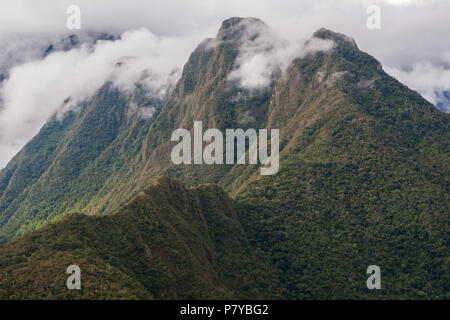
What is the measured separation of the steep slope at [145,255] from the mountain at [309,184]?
36 centimetres

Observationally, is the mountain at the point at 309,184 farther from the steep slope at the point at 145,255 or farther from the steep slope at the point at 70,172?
the steep slope at the point at 70,172

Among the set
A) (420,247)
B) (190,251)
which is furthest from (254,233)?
(420,247)

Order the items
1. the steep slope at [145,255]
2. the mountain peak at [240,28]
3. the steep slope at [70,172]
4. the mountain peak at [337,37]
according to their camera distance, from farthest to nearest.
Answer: the steep slope at [70,172], the mountain peak at [240,28], the mountain peak at [337,37], the steep slope at [145,255]

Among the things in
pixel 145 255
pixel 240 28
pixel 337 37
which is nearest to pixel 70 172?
pixel 240 28

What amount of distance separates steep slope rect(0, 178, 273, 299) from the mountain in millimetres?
362

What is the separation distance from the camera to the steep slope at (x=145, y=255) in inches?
1859

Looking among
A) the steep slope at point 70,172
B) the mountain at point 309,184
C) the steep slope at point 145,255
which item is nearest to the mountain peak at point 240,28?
the mountain at point 309,184

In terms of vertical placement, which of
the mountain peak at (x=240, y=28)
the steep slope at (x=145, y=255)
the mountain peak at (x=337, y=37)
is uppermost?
the mountain peak at (x=240, y=28)

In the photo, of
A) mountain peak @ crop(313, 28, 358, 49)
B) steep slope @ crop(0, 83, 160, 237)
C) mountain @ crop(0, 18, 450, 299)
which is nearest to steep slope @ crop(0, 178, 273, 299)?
mountain @ crop(0, 18, 450, 299)

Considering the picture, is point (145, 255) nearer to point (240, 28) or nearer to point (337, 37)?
point (337, 37)

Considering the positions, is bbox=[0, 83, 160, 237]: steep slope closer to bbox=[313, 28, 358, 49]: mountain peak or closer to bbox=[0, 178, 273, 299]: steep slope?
bbox=[313, 28, 358, 49]: mountain peak

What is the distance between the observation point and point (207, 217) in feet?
241

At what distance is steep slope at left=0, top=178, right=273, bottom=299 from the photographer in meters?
47.2

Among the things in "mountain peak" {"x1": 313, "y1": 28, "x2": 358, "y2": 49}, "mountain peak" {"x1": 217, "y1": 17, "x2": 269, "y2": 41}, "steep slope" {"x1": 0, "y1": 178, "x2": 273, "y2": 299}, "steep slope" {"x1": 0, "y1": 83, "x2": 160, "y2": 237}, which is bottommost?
"steep slope" {"x1": 0, "y1": 178, "x2": 273, "y2": 299}
